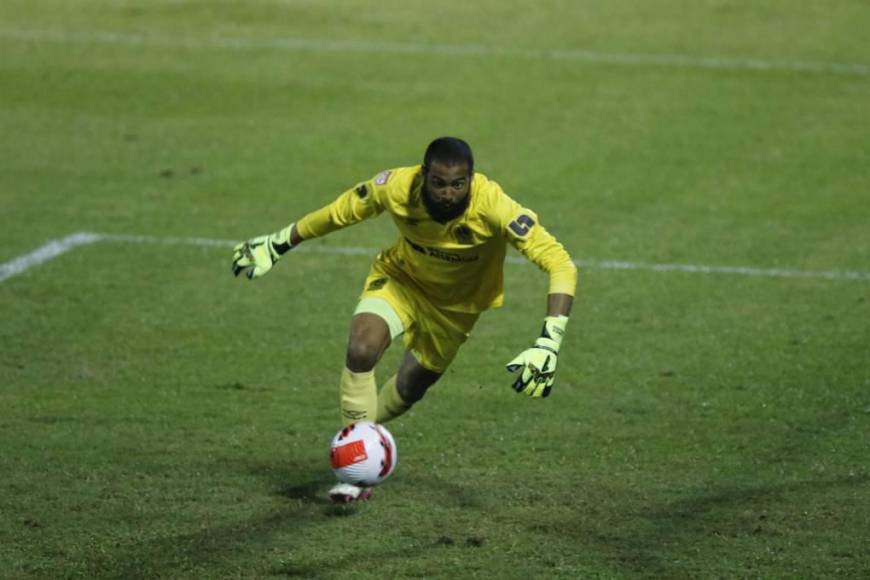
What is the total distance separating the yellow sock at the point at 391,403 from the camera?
371 inches

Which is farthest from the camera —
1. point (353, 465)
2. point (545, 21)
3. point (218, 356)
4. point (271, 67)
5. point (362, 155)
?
point (545, 21)

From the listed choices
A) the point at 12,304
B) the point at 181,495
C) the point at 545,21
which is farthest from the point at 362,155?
the point at 181,495

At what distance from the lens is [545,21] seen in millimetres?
23734

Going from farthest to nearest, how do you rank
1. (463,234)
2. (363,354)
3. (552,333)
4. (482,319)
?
(482,319) < (463,234) < (363,354) < (552,333)

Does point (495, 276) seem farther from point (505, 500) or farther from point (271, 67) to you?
point (271, 67)

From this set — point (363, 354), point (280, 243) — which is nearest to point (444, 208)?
point (363, 354)

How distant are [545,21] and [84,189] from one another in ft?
31.3

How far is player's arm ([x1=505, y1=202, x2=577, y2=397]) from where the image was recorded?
8008mm

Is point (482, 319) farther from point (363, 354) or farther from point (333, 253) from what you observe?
point (363, 354)

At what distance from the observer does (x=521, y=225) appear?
8.55 m

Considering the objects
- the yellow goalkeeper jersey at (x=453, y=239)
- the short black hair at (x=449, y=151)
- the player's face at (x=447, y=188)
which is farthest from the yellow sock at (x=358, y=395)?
the short black hair at (x=449, y=151)

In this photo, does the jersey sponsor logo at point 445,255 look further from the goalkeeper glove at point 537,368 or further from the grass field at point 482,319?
the grass field at point 482,319

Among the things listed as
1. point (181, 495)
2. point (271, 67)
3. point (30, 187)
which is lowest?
point (181, 495)

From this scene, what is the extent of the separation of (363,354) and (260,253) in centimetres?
94
